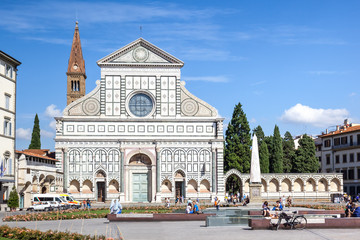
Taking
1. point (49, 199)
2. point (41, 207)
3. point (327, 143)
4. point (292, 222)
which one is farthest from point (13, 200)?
point (327, 143)

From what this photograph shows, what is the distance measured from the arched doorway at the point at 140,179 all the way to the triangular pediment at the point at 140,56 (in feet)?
34.7

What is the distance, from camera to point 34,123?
85.8 m

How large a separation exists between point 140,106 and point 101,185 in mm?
9888

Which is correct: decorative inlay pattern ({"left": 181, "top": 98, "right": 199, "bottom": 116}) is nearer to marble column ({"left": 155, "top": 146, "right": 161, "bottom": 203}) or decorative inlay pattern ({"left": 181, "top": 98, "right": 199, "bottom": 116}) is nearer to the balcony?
marble column ({"left": 155, "top": 146, "right": 161, "bottom": 203})

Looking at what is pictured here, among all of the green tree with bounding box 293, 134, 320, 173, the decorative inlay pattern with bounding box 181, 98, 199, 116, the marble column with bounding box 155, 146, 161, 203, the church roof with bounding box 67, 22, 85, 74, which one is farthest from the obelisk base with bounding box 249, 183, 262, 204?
the church roof with bounding box 67, 22, 85, 74

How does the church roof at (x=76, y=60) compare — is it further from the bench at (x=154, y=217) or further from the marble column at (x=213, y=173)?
the bench at (x=154, y=217)

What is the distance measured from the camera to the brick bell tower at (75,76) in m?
81.2

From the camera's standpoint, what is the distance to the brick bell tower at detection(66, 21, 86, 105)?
81.2 metres

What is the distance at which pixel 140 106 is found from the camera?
62.2 m

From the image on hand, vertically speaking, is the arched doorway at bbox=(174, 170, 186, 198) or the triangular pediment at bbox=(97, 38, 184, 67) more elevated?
the triangular pediment at bbox=(97, 38, 184, 67)

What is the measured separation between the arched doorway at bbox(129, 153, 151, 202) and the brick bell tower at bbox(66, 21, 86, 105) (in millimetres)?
23459

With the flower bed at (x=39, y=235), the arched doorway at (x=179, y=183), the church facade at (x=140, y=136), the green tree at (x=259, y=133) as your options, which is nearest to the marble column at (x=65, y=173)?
the church facade at (x=140, y=136)

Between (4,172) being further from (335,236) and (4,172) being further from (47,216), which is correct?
(335,236)

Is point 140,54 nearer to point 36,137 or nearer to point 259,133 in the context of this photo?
point 36,137
